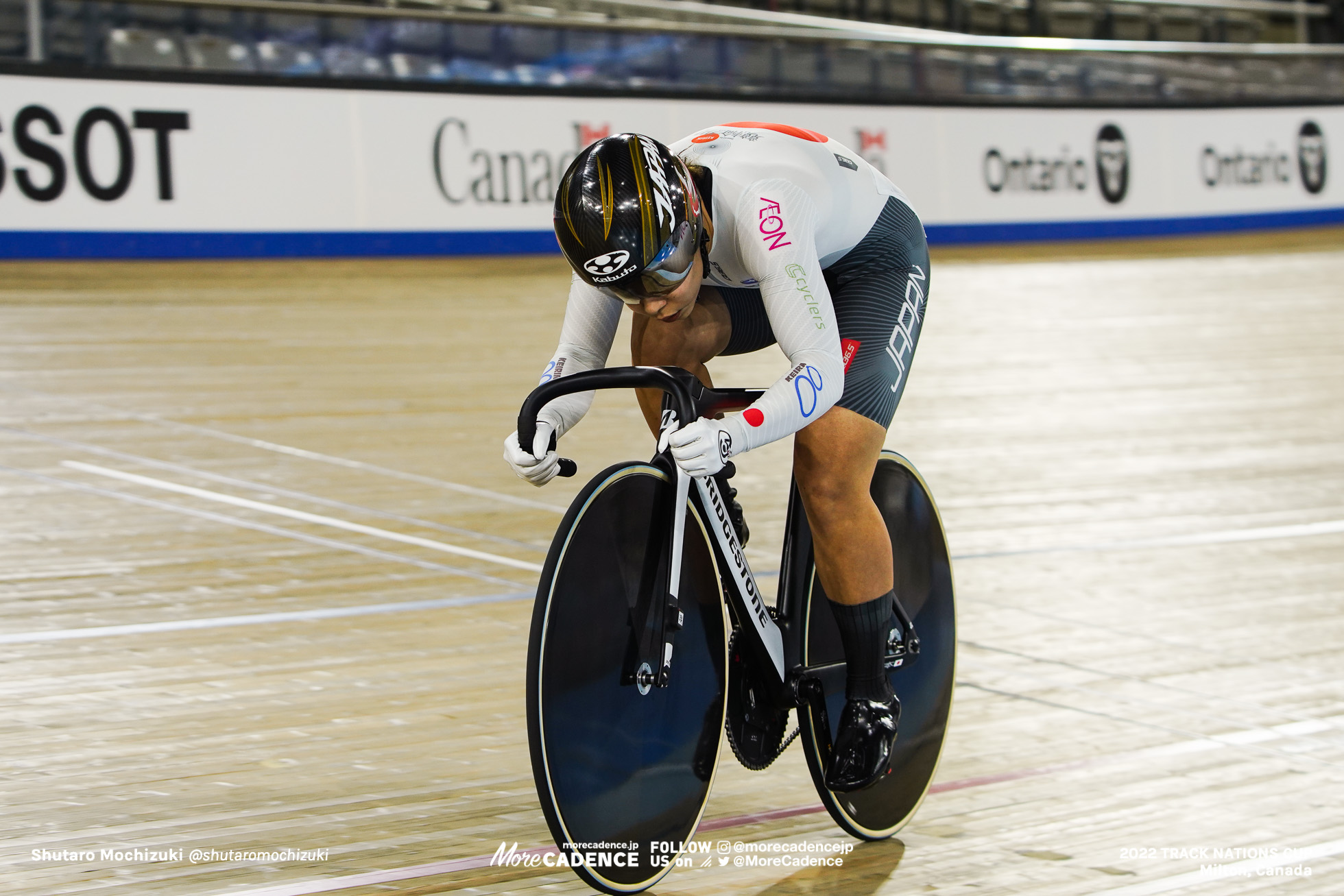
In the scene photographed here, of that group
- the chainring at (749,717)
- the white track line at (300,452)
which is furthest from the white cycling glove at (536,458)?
the white track line at (300,452)

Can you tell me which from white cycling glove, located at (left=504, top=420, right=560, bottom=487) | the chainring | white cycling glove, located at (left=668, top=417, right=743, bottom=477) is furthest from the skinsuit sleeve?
the chainring

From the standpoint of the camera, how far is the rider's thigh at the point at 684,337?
7.22ft

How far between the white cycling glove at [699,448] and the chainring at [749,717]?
1.72ft

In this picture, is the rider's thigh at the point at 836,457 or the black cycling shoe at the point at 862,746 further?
the black cycling shoe at the point at 862,746

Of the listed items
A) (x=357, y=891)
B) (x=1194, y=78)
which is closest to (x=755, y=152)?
(x=357, y=891)

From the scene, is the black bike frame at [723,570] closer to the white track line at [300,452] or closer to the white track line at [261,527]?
the white track line at [261,527]

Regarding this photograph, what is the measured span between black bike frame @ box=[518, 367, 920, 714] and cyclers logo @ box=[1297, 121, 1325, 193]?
10.7 metres

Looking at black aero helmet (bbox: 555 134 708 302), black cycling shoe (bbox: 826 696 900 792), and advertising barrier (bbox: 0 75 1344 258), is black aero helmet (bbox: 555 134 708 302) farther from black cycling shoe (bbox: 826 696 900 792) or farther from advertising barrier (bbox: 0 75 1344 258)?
advertising barrier (bbox: 0 75 1344 258)

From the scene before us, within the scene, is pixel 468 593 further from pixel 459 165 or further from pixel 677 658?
pixel 459 165

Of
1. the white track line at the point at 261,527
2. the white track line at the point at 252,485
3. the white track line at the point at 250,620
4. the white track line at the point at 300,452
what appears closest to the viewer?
the white track line at the point at 250,620

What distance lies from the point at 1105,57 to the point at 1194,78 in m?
0.86

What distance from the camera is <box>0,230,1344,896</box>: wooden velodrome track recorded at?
234cm

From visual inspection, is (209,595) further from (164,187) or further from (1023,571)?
(164,187)

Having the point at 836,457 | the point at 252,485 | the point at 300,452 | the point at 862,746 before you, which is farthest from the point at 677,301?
the point at 300,452
